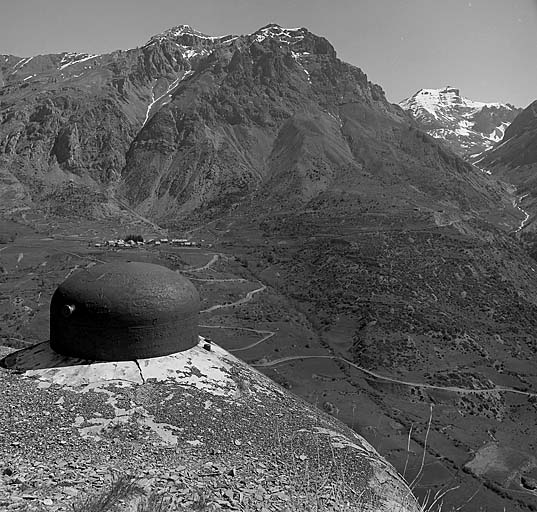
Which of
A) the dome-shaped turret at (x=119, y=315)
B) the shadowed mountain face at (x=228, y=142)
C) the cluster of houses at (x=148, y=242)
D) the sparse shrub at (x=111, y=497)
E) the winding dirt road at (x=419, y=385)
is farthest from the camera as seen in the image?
the shadowed mountain face at (x=228, y=142)

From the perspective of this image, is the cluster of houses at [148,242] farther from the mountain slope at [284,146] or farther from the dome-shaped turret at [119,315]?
the dome-shaped turret at [119,315]

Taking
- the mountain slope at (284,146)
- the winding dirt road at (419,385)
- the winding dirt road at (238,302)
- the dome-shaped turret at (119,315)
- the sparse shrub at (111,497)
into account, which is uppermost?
the mountain slope at (284,146)

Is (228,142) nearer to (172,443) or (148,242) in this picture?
(148,242)

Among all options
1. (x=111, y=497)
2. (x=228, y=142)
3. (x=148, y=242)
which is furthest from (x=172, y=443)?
(x=228, y=142)

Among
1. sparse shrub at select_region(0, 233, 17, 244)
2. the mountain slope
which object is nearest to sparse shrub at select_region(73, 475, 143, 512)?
sparse shrub at select_region(0, 233, 17, 244)

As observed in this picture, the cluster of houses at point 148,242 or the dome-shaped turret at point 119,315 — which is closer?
the dome-shaped turret at point 119,315

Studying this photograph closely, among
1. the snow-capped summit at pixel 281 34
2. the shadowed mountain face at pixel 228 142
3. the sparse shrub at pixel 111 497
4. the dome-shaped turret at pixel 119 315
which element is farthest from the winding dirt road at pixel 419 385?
the snow-capped summit at pixel 281 34

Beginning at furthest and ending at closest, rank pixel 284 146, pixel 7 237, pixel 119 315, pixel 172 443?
pixel 284 146
pixel 7 237
pixel 119 315
pixel 172 443

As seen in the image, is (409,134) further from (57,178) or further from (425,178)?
(57,178)

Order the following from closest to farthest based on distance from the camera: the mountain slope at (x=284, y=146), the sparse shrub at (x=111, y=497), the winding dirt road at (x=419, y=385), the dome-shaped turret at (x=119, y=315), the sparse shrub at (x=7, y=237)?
the sparse shrub at (x=111, y=497)
the dome-shaped turret at (x=119, y=315)
the winding dirt road at (x=419, y=385)
the sparse shrub at (x=7, y=237)
the mountain slope at (x=284, y=146)
